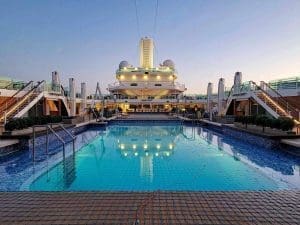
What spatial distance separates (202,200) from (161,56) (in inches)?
1837

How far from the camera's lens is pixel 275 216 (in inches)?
115

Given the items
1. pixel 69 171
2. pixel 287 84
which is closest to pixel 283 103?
pixel 287 84

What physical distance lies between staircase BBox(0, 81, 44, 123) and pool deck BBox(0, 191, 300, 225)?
30.3 ft

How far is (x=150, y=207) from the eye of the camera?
317 cm

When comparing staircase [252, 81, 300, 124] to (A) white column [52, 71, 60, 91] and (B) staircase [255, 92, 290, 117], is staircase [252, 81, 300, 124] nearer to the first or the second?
(B) staircase [255, 92, 290, 117]

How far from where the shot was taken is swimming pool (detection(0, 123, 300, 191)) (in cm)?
552

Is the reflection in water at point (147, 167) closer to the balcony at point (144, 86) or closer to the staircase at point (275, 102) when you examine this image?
the staircase at point (275, 102)

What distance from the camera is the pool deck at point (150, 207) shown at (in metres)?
2.82

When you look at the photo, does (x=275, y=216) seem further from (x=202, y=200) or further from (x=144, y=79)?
(x=144, y=79)

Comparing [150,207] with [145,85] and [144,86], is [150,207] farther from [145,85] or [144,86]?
[145,85]

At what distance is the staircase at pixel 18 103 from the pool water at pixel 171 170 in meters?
5.10

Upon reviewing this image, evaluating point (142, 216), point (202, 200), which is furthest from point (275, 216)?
point (142, 216)

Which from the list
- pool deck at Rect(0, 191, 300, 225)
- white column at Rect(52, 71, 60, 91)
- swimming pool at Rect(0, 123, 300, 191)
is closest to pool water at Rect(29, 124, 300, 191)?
swimming pool at Rect(0, 123, 300, 191)

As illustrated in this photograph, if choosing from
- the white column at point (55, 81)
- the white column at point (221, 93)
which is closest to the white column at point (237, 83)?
the white column at point (221, 93)
